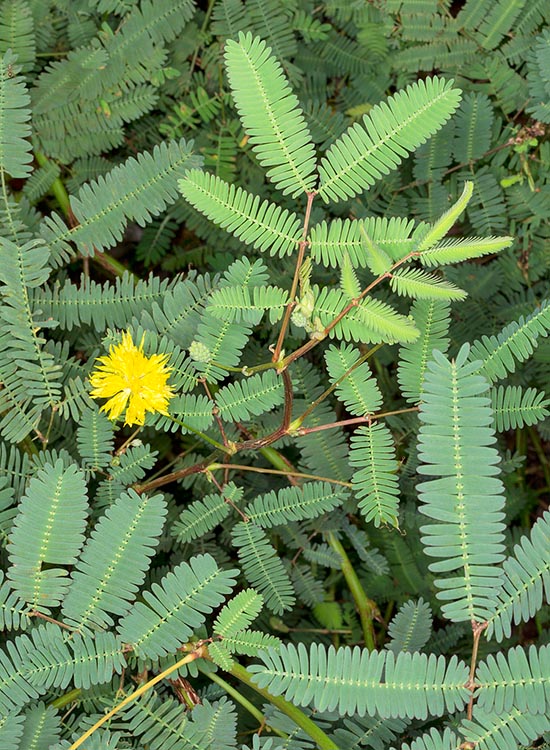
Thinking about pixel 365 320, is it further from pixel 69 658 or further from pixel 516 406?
pixel 69 658

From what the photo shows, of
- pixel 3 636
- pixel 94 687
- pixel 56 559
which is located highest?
pixel 56 559

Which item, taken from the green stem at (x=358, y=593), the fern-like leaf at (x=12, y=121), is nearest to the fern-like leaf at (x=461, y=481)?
the green stem at (x=358, y=593)

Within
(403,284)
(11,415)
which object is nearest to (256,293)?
(403,284)

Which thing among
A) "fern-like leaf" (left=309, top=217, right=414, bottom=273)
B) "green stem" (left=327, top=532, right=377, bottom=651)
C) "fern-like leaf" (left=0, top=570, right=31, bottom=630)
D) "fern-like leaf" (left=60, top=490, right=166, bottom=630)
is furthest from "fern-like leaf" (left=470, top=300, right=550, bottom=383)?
"fern-like leaf" (left=0, top=570, right=31, bottom=630)

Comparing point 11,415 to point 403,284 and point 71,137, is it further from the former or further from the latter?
Answer: point 403,284

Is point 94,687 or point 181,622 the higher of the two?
point 181,622

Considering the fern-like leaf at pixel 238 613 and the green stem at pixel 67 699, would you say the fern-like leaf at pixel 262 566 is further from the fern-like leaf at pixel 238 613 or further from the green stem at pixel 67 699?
the green stem at pixel 67 699

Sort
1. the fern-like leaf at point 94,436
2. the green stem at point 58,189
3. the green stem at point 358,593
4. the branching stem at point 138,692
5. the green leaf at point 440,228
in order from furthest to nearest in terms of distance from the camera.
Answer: the green stem at point 58,189, the green stem at point 358,593, the fern-like leaf at point 94,436, the branching stem at point 138,692, the green leaf at point 440,228
